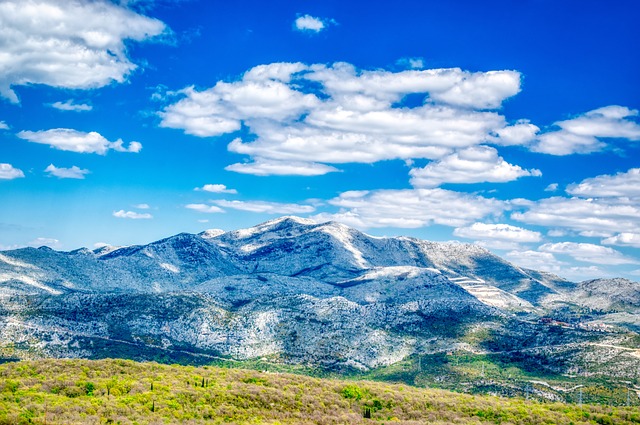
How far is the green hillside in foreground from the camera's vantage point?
202 ft

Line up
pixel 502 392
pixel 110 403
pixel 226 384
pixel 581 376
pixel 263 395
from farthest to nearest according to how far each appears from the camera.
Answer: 1. pixel 581 376
2. pixel 502 392
3. pixel 226 384
4. pixel 263 395
5. pixel 110 403

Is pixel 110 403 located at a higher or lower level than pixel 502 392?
higher

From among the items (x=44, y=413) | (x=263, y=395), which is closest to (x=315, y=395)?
(x=263, y=395)

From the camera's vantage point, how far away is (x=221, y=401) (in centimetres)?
7000

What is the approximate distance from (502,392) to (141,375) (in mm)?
120345

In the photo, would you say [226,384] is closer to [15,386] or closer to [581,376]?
[15,386]

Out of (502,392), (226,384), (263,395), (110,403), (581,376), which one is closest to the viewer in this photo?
(110,403)

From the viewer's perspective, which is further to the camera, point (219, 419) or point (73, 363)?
point (73, 363)

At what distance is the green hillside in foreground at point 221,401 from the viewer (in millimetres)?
61625

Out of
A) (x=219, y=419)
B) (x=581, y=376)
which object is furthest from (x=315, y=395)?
(x=581, y=376)

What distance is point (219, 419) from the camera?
6450cm

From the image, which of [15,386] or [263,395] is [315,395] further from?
[15,386]

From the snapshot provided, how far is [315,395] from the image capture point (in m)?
77.1

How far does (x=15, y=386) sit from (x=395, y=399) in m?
47.4
